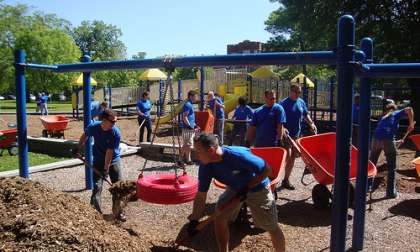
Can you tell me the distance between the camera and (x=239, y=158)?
13.2ft

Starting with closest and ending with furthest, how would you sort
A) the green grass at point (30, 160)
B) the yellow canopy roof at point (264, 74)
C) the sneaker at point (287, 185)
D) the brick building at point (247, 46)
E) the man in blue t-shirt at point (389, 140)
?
the man in blue t-shirt at point (389, 140), the sneaker at point (287, 185), the green grass at point (30, 160), the yellow canopy roof at point (264, 74), the brick building at point (247, 46)

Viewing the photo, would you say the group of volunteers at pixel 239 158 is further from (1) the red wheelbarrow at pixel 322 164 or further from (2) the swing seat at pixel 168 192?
(1) the red wheelbarrow at pixel 322 164

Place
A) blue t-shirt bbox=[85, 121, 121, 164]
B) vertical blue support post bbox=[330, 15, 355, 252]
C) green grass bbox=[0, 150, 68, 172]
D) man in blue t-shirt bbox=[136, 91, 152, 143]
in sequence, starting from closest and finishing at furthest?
vertical blue support post bbox=[330, 15, 355, 252] < blue t-shirt bbox=[85, 121, 121, 164] < green grass bbox=[0, 150, 68, 172] < man in blue t-shirt bbox=[136, 91, 152, 143]

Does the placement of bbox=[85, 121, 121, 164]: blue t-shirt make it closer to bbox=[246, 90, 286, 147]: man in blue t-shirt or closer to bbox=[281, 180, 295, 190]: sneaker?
bbox=[246, 90, 286, 147]: man in blue t-shirt

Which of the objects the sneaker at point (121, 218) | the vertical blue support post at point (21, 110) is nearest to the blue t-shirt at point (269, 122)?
the sneaker at point (121, 218)

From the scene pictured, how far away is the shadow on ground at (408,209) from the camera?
6.36 m

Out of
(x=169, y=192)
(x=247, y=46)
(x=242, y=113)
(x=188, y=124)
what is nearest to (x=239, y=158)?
(x=169, y=192)

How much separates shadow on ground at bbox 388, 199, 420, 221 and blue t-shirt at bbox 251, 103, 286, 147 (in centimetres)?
209

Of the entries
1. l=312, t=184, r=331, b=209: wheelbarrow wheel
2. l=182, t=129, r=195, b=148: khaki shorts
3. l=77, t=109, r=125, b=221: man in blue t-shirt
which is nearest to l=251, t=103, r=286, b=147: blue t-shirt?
l=312, t=184, r=331, b=209: wheelbarrow wheel

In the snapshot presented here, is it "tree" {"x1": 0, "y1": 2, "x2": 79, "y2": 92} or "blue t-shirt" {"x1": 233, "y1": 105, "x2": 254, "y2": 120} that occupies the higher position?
"tree" {"x1": 0, "y1": 2, "x2": 79, "y2": 92}

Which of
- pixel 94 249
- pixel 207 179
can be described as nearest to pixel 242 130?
pixel 207 179

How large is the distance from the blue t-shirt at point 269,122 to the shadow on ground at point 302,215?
1065mm

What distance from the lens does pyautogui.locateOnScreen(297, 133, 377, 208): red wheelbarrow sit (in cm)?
614

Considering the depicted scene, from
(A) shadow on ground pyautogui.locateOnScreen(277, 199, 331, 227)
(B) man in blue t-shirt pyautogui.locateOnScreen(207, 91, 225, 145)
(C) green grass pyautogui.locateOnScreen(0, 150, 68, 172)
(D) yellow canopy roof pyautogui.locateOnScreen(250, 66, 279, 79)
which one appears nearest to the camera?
(A) shadow on ground pyautogui.locateOnScreen(277, 199, 331, 227)
